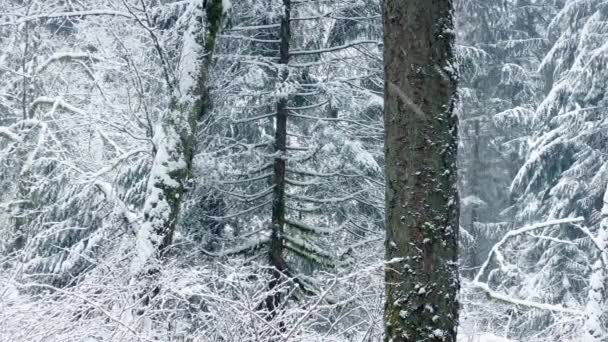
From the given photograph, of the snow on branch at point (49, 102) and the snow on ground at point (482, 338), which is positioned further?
the snow on branch at point (49, 102)

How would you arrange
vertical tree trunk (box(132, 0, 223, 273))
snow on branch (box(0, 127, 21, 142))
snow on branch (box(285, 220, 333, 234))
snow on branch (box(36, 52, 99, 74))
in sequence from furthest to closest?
snow on branch (box(36, 52, 99, 74))
snow on branch (box(0, 127, 21, 142))
snow on branch (box(285, 220, 333, 234))
vertical tree trunk (box(132, 0, 223, 273))

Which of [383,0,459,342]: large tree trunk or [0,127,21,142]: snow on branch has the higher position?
[383,0,459,342]: large tree trunk

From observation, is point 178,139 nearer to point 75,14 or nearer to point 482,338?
point 75,14

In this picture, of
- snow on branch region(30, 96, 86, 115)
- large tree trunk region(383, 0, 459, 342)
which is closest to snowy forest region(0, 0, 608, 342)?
large tree trunk region(383, 0, 459, 342)

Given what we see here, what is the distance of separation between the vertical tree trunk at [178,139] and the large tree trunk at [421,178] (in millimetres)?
4131

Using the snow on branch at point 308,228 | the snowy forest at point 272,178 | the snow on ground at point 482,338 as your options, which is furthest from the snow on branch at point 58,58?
the snow on ground at point 482,338

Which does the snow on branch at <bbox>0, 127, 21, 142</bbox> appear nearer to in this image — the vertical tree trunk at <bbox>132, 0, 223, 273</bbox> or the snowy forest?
the snowy forest

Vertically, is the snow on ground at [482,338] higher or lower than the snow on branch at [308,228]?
higher

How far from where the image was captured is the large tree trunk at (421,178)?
342cm

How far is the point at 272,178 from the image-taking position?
34.8 feet

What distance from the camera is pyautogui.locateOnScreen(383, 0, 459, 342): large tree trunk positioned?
342cm

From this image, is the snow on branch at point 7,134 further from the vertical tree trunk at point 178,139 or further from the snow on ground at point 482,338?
the snow on ground at point 482,338

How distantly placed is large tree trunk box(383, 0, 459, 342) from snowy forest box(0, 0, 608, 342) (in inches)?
0.5

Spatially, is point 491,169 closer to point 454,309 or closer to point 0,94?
point 0,94
